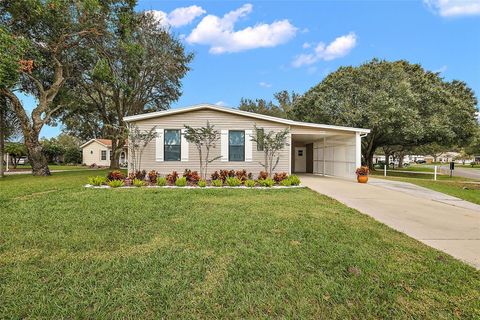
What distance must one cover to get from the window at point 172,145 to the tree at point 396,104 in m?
12.5

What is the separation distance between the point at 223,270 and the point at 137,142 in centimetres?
1001

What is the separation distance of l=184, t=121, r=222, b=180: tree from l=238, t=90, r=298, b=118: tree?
98.5 feet

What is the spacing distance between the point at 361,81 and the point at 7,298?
72.6 ft

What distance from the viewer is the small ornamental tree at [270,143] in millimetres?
11406

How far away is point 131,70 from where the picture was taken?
57.9 ft

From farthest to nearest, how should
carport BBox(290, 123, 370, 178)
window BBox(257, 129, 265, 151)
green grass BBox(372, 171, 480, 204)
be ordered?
carport BBox(290, 123, 370, 178), window BBox(257, 129, 265, 151), green grass BBox(372, 171, 480, 204)

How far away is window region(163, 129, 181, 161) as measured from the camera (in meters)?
12.1

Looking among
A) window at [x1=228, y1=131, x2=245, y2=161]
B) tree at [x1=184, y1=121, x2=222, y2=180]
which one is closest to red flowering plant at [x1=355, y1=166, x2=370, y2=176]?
window at [x1=228, y1=131, x2=245, y2=161]

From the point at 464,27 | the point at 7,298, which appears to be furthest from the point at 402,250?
the point at 464,27

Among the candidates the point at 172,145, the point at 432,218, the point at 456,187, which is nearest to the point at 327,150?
the point at 456,187

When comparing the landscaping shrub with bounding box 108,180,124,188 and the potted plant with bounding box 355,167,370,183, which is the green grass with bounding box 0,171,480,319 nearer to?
the landscaping shrub with bounding box 108,180,124,188

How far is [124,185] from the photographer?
31.9 feet

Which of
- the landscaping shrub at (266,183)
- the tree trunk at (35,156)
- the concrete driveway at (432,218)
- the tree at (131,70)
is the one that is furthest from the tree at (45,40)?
the concrete driveway at (432,218)

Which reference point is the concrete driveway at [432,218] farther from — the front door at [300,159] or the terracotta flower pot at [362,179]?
the front door at [300,159]
